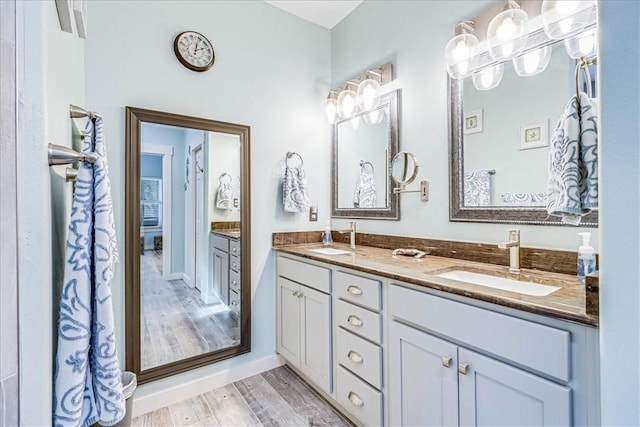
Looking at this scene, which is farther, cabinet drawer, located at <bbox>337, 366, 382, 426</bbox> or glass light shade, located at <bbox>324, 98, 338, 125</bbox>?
glass light shade, located at <bbox>324, 98, 338, 125</bbox>

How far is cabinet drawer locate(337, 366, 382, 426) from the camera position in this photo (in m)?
1.46

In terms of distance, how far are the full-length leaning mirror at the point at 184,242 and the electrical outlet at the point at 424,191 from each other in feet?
3.76

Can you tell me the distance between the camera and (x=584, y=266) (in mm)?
1149

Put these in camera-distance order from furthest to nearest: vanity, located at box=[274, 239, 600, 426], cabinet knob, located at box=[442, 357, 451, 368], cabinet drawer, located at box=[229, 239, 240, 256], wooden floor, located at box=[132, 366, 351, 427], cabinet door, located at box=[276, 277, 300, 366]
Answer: cabinet drawer, located at box=[229, 239, 240, 256] < cabinet door, located at box=[276, 277, 300, 366] < wooden floor, located at box=[132, 366, 351, 427] < cabinet knob, located at box=[442, 357, 451, 368] < vanity, located at box=[274, 239, 600, 426]

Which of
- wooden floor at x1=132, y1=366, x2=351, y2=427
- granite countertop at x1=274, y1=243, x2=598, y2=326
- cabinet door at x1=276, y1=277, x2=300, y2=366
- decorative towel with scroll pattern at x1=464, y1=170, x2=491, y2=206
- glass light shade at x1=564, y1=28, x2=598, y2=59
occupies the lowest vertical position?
wooden floor at x1=132, y1=366, x2=351, y2=427

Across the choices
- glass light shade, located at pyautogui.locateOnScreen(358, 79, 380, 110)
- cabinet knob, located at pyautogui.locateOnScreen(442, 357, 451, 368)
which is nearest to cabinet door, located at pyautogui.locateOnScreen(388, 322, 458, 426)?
cabinet knob, located at pyautogui.locateOnScreen(442, 357, 451, 368)

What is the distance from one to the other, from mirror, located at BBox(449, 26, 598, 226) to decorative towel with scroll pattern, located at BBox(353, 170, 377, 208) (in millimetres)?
629

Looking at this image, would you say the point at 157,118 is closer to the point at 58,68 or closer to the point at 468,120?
the point at 58,68

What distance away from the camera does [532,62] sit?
1419mm

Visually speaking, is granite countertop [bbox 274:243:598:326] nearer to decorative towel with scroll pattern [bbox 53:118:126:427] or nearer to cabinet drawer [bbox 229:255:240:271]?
cabinet drawer [bbox 229:255:240:271]

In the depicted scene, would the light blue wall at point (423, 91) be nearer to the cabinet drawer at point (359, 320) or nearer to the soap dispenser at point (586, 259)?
the soap dispenser at point (586, 259)

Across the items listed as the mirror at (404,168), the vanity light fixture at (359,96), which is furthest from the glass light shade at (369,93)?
the mirror at (404,168)

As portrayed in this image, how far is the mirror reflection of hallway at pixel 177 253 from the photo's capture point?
184 cm

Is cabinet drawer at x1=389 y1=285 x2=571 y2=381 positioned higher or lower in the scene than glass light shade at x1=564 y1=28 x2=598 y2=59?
lower
